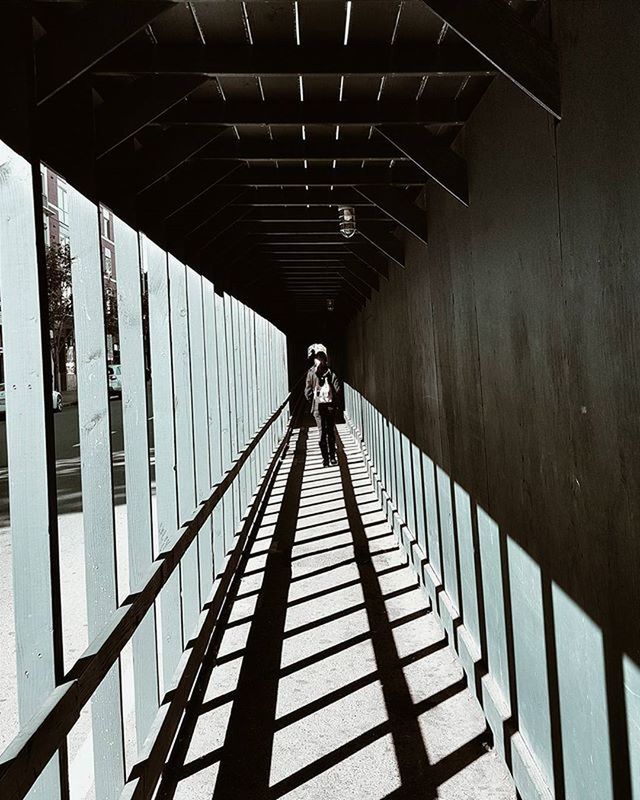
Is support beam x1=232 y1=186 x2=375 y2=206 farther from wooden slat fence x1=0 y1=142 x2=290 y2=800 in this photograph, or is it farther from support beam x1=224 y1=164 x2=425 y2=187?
wooden slat fence x1=0 y1=142 x2=290 y2=800

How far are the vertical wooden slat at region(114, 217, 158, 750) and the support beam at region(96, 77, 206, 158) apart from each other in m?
0.50

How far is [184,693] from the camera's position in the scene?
4297 millimetres

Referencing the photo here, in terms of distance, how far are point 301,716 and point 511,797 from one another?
131cm

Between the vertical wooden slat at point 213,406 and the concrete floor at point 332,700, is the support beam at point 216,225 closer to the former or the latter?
the vertical wooden slat at point 213,406

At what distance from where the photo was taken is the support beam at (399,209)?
576cm

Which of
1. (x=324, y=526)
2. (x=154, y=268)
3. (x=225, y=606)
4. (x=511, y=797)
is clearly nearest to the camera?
(x=511, y=797)

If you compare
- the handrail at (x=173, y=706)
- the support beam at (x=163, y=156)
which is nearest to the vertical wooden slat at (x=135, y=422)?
the handrail at (x=173, y=706)

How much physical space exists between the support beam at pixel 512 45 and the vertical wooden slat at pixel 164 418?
2.47 m

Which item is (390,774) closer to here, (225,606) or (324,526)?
(225,606)

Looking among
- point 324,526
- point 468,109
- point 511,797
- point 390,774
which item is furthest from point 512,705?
point 324,526

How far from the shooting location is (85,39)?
104 inches

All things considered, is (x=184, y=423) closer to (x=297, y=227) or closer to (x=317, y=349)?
(x=297, y=227)

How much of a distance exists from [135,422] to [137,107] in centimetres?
159

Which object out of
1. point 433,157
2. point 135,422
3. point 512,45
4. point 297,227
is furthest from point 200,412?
point 512,45
